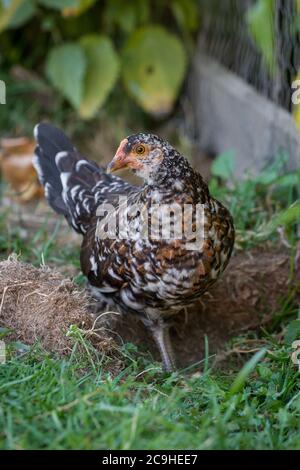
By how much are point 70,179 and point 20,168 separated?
1215 mm

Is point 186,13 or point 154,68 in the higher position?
point 186,13

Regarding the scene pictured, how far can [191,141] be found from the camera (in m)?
5.73

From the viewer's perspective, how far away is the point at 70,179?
12.0 feet

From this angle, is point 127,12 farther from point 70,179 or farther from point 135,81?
point 70,179

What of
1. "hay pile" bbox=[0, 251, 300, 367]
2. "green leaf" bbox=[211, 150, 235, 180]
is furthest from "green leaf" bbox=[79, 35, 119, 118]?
"hay pile" bbox=[0, 251, 300, 367]

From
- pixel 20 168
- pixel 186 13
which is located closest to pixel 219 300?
pixel 20 168

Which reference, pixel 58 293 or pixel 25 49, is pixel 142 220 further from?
pixel 25 49

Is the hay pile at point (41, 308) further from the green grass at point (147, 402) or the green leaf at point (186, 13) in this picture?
the green leaf at point (186, 13)

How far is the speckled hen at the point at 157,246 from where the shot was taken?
2.92m

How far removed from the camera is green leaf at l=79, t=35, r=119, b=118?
5262 mm

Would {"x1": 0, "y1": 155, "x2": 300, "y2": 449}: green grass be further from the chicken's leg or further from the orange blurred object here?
the orange blurred object

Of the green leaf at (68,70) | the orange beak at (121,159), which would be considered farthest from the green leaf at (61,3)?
the orange beak at (121,159)

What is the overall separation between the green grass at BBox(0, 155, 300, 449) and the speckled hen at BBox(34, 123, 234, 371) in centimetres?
23
